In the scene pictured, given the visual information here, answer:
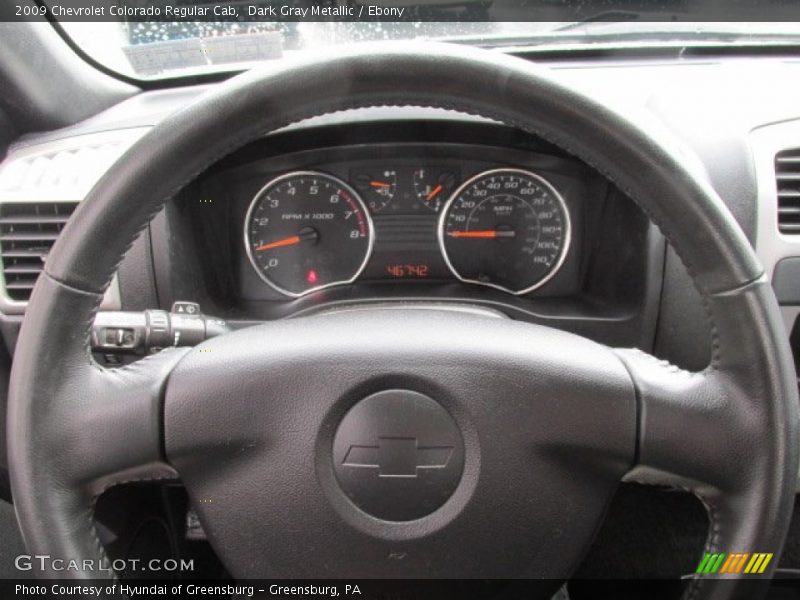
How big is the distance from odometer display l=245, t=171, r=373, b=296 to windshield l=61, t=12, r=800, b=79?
363 millimetres

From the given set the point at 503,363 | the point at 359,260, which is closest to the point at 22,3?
the point at 359,260

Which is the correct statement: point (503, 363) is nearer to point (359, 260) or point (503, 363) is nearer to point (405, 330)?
point (405, 330)

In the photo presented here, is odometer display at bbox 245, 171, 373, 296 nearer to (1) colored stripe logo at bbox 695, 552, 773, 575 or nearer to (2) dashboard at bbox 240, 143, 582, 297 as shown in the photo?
(2) dashboard at bbox 240, 143, 582, 297

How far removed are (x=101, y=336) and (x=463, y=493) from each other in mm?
578

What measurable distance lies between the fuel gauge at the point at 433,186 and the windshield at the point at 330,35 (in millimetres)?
356

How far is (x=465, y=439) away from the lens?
0.94m

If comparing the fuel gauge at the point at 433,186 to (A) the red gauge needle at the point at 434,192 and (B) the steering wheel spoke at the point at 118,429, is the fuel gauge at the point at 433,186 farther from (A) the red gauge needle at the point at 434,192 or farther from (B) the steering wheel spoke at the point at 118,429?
(B) the steering wheel spoke at the point at 118,429

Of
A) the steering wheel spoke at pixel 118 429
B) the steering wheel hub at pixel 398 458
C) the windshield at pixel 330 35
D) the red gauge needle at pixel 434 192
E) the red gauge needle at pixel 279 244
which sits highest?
the windshield at pixel 330 35

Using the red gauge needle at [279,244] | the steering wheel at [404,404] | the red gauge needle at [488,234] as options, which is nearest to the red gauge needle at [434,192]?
the red gauge needle at [488,234]

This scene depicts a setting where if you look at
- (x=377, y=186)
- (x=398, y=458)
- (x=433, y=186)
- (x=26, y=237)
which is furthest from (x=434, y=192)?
(x=398, y=458)

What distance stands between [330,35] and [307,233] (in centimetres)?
49

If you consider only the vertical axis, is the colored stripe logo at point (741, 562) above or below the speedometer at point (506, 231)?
below

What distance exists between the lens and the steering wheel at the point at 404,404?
2.85ft
